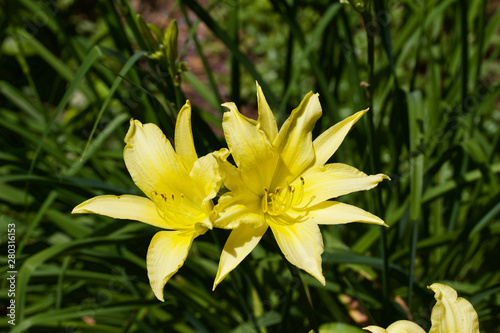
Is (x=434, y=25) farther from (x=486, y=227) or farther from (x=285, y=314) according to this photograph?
(x=285, y=314)

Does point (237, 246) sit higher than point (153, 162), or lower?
lower

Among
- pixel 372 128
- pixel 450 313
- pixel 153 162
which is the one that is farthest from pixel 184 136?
pixel 450 313

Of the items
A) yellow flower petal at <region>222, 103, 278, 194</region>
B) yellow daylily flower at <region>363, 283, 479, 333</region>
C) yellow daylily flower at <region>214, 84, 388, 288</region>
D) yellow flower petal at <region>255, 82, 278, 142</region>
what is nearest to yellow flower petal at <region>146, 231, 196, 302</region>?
yellow daylily flower at <region>214, 84, 388, 288</region>

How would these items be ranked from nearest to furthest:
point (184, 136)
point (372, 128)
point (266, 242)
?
1. point (184, 136)
2. point (372, 128)
3. point (266, 242)

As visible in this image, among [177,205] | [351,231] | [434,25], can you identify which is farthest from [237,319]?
[434,25]

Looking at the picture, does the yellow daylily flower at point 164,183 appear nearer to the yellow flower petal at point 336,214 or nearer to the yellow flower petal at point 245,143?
the yellow flower petal at point 245,143

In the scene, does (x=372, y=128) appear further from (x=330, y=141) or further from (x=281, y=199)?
(x=281, y=199)
